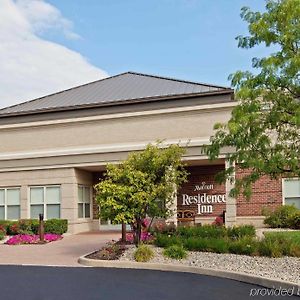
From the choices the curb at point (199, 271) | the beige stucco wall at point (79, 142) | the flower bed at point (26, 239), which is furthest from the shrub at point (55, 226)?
the curb at point (199, 271)

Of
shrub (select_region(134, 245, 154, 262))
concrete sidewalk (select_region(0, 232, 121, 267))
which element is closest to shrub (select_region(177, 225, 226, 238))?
shrub (select_region(134, 245, 154, 262))

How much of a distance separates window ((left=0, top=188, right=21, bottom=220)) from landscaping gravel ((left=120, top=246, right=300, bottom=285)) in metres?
13.9

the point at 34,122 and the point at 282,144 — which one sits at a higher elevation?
the point at 34,122

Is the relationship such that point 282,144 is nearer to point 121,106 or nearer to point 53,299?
point 53,299

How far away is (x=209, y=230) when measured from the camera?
17594 mm

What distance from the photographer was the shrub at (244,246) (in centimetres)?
1419

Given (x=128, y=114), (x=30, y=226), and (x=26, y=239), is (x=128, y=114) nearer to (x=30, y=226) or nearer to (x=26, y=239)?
(x=30, y=226)

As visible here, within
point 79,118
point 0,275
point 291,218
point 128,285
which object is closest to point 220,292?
point 128,285

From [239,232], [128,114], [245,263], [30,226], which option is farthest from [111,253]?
[128,114]

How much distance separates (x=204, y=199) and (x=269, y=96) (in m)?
14.5

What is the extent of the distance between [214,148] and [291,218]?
30.2 feet

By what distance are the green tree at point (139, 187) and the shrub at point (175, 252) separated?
6.50 feet

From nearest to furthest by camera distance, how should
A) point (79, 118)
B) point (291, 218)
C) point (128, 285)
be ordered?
point (128, 285), point (291, 218), point (79, 118)

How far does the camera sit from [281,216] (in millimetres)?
22109
